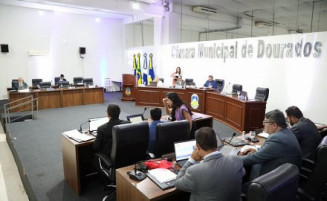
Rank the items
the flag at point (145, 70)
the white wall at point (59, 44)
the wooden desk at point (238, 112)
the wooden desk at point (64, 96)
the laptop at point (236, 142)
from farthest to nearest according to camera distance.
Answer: the flag at point (145, 70) → the white wall at point (59, 44) → the wooden desk at point (64, 96) → the wooden desk at point (238, 112) → the laptop at point (236, 142)

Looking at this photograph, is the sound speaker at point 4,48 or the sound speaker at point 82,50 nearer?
the sound speaker at point 4,48

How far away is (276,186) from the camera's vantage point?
4.67 feet

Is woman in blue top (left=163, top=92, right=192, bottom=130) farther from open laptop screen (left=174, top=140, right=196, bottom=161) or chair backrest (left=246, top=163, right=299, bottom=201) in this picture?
chair backrest (left=246, top=163, right=299, bottom=201)

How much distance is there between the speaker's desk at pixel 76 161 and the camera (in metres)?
3.15

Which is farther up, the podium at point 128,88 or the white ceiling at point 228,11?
the white ceiling at point 228,11

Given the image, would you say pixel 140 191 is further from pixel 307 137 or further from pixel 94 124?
pixel 307 137

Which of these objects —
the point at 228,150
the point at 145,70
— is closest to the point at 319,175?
the point at 228,150

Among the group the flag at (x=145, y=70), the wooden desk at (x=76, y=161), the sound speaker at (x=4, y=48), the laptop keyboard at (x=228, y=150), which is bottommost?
the wooden desk at (x=76, y=161)

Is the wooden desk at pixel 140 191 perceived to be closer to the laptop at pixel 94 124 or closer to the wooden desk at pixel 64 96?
the laptop at pixel 94 124

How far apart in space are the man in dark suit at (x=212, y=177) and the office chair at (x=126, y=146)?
3.57 ft

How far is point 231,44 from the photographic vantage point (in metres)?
8.12

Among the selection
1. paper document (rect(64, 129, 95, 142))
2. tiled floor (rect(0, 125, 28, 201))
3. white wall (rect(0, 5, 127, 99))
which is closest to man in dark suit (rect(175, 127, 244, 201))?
paper document (rect(64, 129, 95, 142))

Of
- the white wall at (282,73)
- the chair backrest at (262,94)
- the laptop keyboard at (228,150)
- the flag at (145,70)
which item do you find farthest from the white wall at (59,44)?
the laptop keyboard at (228,150)

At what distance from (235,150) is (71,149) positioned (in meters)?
2.15
